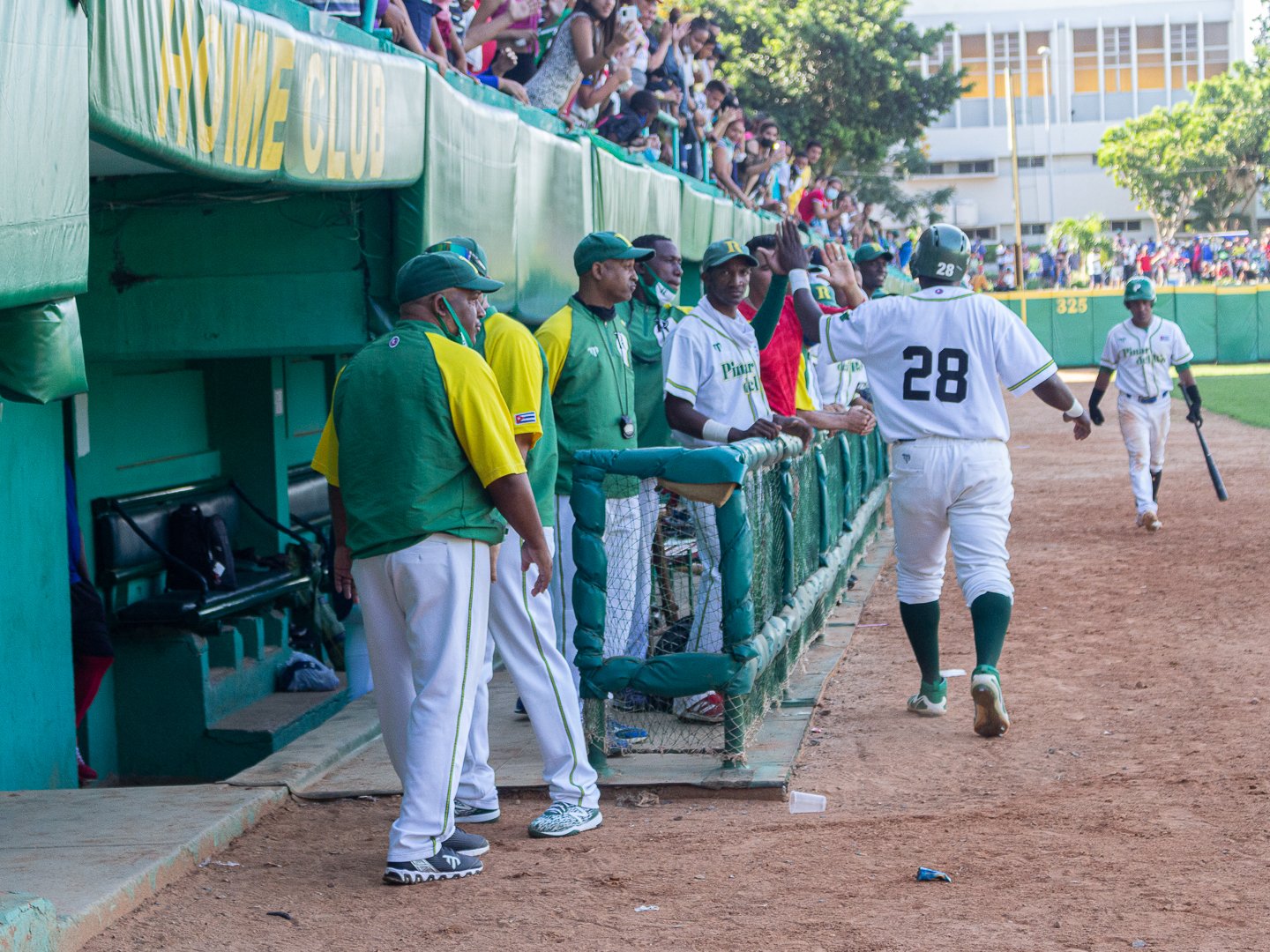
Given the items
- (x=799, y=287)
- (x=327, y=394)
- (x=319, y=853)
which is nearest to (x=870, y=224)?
(x=327, y=394)

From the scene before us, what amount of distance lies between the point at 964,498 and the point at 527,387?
2.30m

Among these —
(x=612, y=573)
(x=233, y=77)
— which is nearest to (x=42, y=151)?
(x=233, y=77)

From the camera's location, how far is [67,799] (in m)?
5.46

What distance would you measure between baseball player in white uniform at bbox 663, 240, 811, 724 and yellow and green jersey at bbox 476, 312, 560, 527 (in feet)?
4.18

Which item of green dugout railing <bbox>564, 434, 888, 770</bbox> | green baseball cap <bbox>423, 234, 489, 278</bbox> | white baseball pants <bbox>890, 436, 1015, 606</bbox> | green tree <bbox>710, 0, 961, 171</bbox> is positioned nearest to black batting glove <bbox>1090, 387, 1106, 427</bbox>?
green dugout railing <bbox>564, 434, 888, 770</bbox>

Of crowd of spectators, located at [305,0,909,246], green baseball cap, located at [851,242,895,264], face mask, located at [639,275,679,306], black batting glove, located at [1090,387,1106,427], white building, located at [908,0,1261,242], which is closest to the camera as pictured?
face mask, located at [639,275,679,306]

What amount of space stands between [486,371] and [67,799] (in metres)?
2.41

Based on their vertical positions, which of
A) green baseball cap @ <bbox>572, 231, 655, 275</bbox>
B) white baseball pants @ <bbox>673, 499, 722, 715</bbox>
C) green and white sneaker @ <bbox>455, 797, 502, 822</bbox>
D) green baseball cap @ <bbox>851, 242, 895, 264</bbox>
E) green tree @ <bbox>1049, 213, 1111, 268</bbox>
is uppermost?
green tree @ <bbox>1049, 213, 1111, 268</bbox>

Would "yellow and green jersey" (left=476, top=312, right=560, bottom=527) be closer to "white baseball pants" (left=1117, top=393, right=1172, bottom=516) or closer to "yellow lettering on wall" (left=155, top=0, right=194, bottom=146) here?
"yellow lettering on wall" (left=155, top=0, right=194, bottom=146)

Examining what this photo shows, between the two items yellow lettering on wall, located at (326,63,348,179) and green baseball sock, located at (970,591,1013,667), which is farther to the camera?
green baseball sock, located at (970,591,1013,667)

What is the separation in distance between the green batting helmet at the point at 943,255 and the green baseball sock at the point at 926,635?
143 cm

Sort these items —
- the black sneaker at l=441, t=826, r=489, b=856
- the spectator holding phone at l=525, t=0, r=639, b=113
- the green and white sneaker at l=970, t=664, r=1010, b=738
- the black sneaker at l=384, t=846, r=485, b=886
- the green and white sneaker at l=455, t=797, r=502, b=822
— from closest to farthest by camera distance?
the black sneaker at l=384, t=846, r=485, b=886
the black sneaker at l=441, t=826, r=489, b=856
the green and white sneaker at l=455, t=797, r=502, b=822
the green and white sneaker at l=970, t=664, r=1010, b=738
the spectator holding phone at l=525, t=0, r=639, b=113

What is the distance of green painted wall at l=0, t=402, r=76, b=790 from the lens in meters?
6.26

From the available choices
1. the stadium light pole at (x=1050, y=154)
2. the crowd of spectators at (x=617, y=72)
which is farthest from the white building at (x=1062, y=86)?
the crowd of spectators at (x=617, y=72)
